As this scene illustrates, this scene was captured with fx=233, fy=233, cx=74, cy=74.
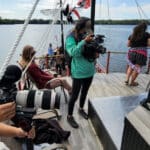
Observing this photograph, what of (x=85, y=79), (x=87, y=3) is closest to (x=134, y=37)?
(x=85, y=79)

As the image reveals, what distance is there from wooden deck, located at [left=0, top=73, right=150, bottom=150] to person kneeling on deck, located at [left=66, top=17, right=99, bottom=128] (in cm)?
11

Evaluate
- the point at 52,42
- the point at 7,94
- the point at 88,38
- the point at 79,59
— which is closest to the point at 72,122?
the point at 79,59

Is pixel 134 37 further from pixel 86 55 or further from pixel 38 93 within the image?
pixel 38 93

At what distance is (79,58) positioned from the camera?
2.17 m

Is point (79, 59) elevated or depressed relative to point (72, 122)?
elevated

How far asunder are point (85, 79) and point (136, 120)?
119cm

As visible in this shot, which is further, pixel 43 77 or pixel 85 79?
pixel 43 77

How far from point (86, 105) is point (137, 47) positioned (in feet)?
3.64

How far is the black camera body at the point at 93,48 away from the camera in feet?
6.86

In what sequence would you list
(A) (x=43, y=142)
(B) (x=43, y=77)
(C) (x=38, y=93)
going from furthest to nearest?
(B) (x=43, y=77)
(A) (x=43, y=142)
(C) (x=38, y=93)

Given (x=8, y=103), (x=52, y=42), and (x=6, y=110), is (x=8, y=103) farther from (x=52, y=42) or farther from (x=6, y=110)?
(x=52, y=42)

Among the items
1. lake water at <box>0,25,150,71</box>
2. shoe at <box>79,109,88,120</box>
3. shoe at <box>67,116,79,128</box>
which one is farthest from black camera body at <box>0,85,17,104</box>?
shoe at <box>79,109,88,120</box>

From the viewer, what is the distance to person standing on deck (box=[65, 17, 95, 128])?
2035 mm

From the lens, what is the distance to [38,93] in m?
1.57
